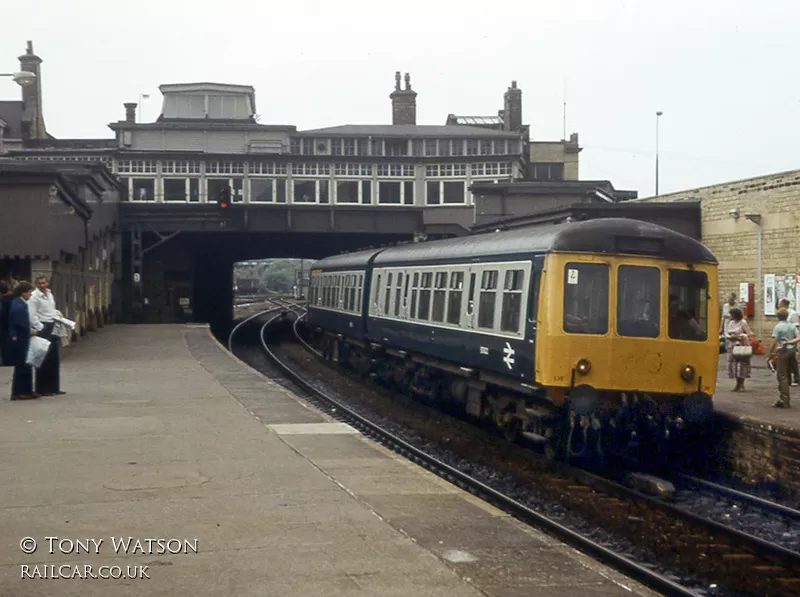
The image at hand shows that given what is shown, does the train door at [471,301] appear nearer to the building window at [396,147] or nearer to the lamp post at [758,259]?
the lamp post at [758,259]

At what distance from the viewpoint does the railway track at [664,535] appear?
779cm

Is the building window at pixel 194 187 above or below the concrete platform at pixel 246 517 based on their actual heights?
above

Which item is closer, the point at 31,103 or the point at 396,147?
the point at 31,103

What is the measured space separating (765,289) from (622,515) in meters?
13.5

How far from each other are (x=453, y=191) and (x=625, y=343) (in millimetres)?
36135

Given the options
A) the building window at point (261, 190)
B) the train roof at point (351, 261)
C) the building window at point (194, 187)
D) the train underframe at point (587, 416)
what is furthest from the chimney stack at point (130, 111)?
the train underframe at point (587, 416)

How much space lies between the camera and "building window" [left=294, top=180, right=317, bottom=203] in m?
46.5

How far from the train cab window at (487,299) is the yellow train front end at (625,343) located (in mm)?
1776

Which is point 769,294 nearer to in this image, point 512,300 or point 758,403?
point 758,403

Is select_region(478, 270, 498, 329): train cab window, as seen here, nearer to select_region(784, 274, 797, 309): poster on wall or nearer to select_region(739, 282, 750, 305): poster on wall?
select_region(784, 274, 797, 309): poster on wall

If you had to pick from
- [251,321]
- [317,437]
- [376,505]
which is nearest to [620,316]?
[317,437]

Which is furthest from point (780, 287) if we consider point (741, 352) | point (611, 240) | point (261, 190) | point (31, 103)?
point (31, 103)

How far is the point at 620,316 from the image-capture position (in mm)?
11734

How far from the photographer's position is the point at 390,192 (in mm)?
47469
